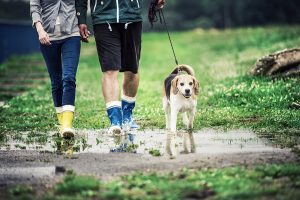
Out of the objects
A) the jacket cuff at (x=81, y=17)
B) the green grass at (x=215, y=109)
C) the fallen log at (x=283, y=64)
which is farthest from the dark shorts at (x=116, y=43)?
the fallen log at (x=283, y=64)

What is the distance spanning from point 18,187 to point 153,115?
218 inches

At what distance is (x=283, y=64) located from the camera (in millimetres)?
15141

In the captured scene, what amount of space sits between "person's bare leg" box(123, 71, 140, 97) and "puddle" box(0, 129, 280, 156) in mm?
673

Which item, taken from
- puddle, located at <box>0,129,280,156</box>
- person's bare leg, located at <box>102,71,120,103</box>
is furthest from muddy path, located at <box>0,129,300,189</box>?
person's bare leg, located at <box>102,71,120,103</box>

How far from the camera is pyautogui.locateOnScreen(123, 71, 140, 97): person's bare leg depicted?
10.4 m

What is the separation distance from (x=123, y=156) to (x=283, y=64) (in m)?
7.82

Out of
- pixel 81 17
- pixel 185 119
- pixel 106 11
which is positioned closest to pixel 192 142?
pixel 185 119

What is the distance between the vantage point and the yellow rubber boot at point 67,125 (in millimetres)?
9359

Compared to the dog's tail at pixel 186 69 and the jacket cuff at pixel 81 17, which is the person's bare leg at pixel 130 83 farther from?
the jacket cuff at pixel 81 17

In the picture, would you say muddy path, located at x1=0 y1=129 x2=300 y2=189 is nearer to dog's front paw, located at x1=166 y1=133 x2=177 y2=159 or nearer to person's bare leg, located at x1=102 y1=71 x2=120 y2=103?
dog's front paw, located at x1=166 y1=133 x2=177 y2=159

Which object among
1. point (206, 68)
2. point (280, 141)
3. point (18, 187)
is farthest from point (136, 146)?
point (206, 68)

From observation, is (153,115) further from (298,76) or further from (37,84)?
(37,84)

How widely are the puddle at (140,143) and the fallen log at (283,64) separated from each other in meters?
5.63

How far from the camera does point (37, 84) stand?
20.3m
